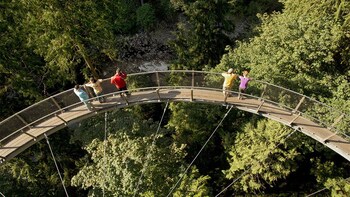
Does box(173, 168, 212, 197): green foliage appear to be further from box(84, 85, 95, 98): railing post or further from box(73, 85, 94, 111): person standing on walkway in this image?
box(84, 85, 95, 98): railing post

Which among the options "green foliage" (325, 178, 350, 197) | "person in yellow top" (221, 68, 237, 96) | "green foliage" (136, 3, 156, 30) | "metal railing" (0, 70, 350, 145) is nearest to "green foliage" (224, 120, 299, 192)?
"green foliage" (325, 178, 350, 197)

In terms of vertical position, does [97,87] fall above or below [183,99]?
above

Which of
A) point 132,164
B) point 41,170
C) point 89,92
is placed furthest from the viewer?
point 41,170

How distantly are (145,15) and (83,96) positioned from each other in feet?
68.5

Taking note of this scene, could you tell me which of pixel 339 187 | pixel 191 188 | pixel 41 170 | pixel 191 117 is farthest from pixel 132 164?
pixel 339 187

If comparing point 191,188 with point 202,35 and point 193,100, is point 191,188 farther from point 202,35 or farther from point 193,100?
point 202,35

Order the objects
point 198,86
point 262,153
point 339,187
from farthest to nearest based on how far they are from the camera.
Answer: point 262,153, point 339,187, point 198,86

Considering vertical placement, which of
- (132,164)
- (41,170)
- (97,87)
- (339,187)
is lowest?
(41,170)

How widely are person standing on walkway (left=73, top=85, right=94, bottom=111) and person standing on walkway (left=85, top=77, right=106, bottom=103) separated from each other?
433 mm

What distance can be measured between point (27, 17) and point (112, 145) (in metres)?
9.26

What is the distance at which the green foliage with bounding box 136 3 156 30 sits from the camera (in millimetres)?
36188

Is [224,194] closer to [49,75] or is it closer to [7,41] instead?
[49,75]

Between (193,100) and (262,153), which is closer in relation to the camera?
(193,100)

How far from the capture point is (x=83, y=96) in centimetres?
1684
